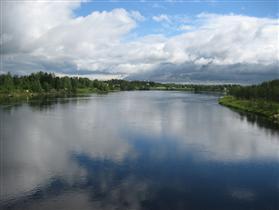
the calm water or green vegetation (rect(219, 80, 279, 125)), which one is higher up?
green vegetation (rect(219, 80, 279, 125))

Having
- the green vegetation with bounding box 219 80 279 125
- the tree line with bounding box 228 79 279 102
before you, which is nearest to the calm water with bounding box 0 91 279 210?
the green vegetation with bounding box 219 80 279 125

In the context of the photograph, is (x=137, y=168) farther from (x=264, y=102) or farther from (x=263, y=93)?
(x=263, y=93)

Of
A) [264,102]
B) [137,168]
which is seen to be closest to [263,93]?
[264,102]

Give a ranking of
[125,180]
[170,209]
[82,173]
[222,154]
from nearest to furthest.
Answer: [170,209], [125,180], [82,173], [222,154]

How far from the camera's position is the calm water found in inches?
706

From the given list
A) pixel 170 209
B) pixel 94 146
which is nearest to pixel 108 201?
pixel 170 209

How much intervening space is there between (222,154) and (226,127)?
17.6m

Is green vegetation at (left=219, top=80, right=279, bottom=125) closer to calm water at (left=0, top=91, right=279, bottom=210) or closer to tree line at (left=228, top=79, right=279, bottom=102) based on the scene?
tree line at (left=228, top=79, right=279, bottom=102)

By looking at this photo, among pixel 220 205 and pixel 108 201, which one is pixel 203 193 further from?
pixel 108 201

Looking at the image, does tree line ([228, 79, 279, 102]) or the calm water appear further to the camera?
tree line ([228, 79, 279, 102])

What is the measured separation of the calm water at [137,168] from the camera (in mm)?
17922

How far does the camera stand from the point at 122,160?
26016 millimetres

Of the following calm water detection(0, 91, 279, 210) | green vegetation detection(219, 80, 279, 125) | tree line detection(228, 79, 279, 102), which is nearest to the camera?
calm water detection(0, 91, 279, 210)

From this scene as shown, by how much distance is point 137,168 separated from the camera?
78.1 ft
